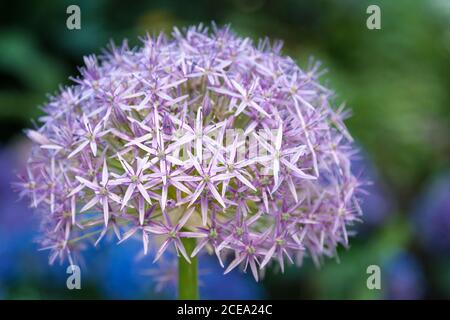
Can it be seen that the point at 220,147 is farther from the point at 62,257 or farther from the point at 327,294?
the point at 327,294

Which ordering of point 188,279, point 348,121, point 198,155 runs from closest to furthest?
point 198,155
point 188,279
point 348,121

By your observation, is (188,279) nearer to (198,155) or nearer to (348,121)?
(198,155)

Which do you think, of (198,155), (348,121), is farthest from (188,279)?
(348,121)

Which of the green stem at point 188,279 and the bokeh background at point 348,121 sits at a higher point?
the bokeh background at point 348,121

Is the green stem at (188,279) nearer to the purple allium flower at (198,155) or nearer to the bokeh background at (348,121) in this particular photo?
the purple allium flower at (198,155)

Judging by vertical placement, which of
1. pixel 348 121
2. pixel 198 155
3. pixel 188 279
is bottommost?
pixel 188 279

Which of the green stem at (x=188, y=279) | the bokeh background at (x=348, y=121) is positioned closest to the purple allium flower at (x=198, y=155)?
the green stem at (x=188, y=279)
